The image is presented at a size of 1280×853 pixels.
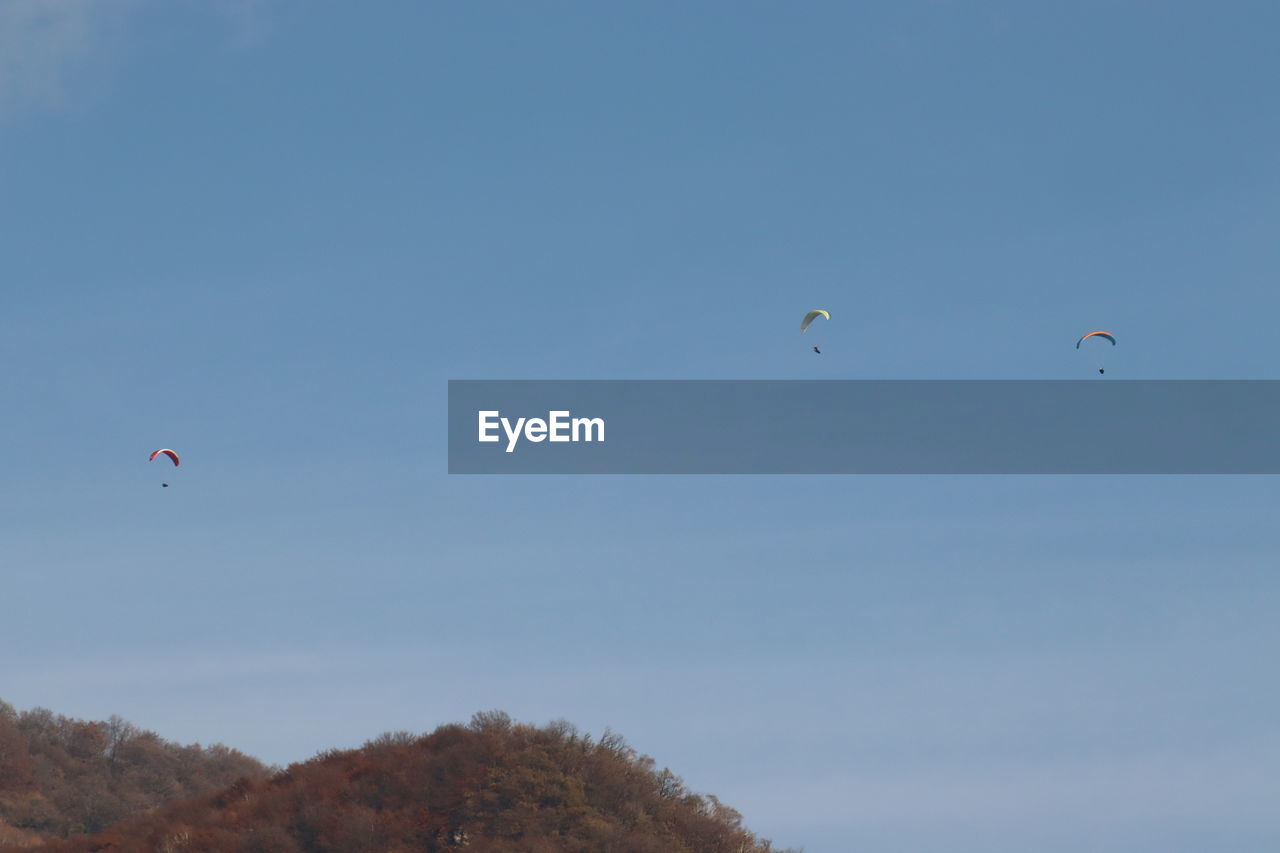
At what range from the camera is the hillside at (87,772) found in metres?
91.3

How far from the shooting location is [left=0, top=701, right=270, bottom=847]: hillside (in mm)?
91312

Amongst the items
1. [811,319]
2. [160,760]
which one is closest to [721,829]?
[811,319]

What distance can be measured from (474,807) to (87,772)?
70.5 metres

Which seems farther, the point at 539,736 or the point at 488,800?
the point at 539,736

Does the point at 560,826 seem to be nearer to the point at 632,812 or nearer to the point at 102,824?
the point at 632,812

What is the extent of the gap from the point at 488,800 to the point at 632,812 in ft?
17.3

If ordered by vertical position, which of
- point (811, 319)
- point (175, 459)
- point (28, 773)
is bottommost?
point (28, 773)

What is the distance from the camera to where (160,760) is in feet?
361

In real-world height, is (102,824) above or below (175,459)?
below

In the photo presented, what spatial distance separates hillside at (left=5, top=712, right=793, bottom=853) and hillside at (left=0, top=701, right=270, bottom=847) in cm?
3651

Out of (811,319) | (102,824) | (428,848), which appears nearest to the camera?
(428,848)

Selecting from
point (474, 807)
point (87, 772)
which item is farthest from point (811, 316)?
point (87, 772)

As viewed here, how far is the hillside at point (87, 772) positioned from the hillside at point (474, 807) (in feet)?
120

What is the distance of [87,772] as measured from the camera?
10594 cm
